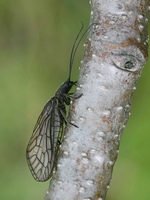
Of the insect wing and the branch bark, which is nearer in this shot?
the branch bark

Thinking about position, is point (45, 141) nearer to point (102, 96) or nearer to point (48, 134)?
point (48, 134)

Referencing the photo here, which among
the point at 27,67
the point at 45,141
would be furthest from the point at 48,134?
the point at 27,67

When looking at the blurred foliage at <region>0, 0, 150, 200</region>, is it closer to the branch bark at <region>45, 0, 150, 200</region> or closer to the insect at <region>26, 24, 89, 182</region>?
the insect at <region>26, 24, 89, 182</region>

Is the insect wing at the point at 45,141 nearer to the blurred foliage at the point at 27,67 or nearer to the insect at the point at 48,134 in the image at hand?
the insect at the point at 48,134

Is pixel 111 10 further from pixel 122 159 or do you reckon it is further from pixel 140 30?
pixel 122 159

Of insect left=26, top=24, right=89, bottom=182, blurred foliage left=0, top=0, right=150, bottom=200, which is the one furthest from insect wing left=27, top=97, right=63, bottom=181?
blurred foliage left=0, top=0, right=150, bottom=200

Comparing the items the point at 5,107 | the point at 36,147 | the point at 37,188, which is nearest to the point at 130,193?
the point at 37,188
